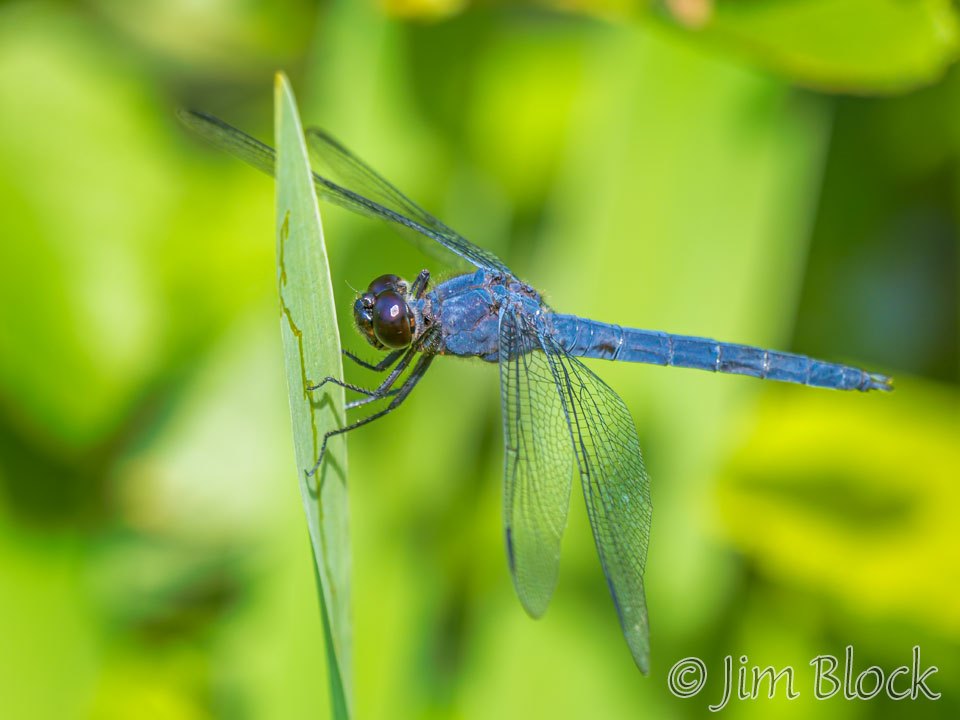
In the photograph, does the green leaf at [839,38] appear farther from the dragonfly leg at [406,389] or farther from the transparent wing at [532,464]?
the dragonfly leg at [406,389]

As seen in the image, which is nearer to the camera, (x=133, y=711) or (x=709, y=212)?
(x=133, y=711)

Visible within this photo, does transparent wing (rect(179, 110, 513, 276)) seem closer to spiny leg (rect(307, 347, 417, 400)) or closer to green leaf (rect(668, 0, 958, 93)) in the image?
spiny leg (rect(307, 347, 417, 400))

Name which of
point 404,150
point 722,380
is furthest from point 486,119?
point 722,380

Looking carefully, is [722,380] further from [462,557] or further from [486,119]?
[486,119]

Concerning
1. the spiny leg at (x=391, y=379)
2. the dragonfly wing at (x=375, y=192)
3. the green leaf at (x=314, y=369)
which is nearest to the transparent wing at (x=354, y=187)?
the dragonfly wing at (x=375, y=192)

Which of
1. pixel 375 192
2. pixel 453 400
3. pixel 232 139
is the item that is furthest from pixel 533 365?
pixel 232 139

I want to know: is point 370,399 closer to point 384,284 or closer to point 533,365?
point 384,284

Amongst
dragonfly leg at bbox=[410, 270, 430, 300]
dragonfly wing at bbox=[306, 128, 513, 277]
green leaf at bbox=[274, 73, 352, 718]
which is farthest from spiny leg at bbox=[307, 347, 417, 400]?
green leaf at bbox=[274, 73, 352, 718]
